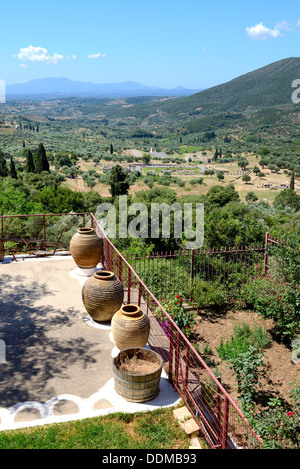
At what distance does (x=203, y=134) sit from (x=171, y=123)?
50.8 m

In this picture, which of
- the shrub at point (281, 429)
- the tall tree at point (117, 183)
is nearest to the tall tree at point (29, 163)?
the tall tree at point (117, 183)

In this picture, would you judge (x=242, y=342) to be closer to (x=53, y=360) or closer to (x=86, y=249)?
(x=86, y=249)

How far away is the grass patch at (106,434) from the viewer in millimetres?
4340

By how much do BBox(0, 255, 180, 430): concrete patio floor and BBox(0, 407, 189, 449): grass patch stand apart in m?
0.14

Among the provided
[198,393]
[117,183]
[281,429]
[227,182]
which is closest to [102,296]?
[198,393]

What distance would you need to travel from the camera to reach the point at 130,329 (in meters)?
5.74

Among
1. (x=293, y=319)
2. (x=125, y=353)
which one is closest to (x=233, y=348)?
(x=293, y=319)

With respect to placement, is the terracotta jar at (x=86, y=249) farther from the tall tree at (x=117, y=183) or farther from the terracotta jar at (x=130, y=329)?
the tall tree at (x=117, y=183)

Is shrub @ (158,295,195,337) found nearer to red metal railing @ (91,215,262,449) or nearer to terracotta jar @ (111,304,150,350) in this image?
red metal railing @ (91,215,262,449)

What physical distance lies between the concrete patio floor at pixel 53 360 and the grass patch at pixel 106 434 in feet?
0.47

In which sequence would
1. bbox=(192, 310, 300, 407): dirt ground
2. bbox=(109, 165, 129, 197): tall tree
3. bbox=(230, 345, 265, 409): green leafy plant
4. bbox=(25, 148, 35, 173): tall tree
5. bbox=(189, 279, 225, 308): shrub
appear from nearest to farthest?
bbox=(230, 345, 265, 409): green leafy plant
bbox=(192, 310, 300, 407): dirt ground
bbox=(189, 279, 225, 308): shrub
bbox=(109, 165, 129, 197): tall tree
bbox=(25, 148, 35, 173): tall tree

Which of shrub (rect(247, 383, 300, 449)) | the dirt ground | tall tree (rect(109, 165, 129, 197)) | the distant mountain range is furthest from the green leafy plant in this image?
the distant mountain range

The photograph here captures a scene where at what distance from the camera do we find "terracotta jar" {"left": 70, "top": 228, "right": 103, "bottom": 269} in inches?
357

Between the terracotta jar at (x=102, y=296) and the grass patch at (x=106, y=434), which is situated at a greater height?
the terracotta jar at (x=102, y=296)
